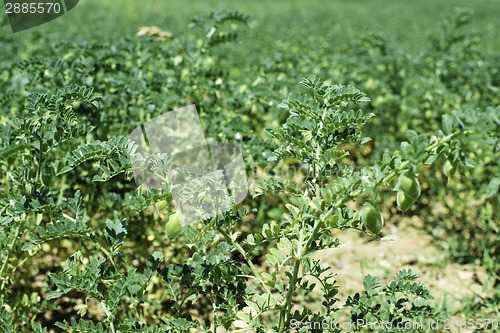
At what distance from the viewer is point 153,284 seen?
2.26 metres

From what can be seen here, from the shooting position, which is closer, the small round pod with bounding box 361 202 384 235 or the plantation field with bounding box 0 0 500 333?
the small round pod with bounding box 361 202 384 235

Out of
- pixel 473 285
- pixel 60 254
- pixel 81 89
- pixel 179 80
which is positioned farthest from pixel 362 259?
pixel 81 89

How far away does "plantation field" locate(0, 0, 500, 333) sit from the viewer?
132cm

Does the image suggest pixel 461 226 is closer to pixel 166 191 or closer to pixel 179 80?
pixel 179 80

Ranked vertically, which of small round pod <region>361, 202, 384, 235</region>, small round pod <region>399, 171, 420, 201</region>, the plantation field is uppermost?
small round pod <region>399, 171, 420, 201</region>

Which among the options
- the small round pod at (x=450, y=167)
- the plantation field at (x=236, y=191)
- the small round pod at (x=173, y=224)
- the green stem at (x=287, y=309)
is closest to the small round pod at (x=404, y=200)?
the plantation field at (x=236, y=191)

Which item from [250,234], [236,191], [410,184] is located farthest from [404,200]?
[236,191]

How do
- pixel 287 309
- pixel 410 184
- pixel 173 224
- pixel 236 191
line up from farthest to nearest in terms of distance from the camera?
pixel 236 191, pixel 287 309, pixel 173 224, pixel 410 184

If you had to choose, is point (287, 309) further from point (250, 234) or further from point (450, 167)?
point (450, 167)

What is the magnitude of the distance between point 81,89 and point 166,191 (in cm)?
47

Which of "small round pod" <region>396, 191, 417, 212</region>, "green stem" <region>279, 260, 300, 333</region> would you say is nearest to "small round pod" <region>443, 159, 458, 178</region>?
"small round pod" <region>396, 191, 417, 212</region>

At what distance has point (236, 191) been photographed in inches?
61.2

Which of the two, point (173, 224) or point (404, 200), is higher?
point (404, 200)

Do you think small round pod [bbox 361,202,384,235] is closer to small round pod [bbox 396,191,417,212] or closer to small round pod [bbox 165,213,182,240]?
small round pod [bbox 396,191,417,212]
